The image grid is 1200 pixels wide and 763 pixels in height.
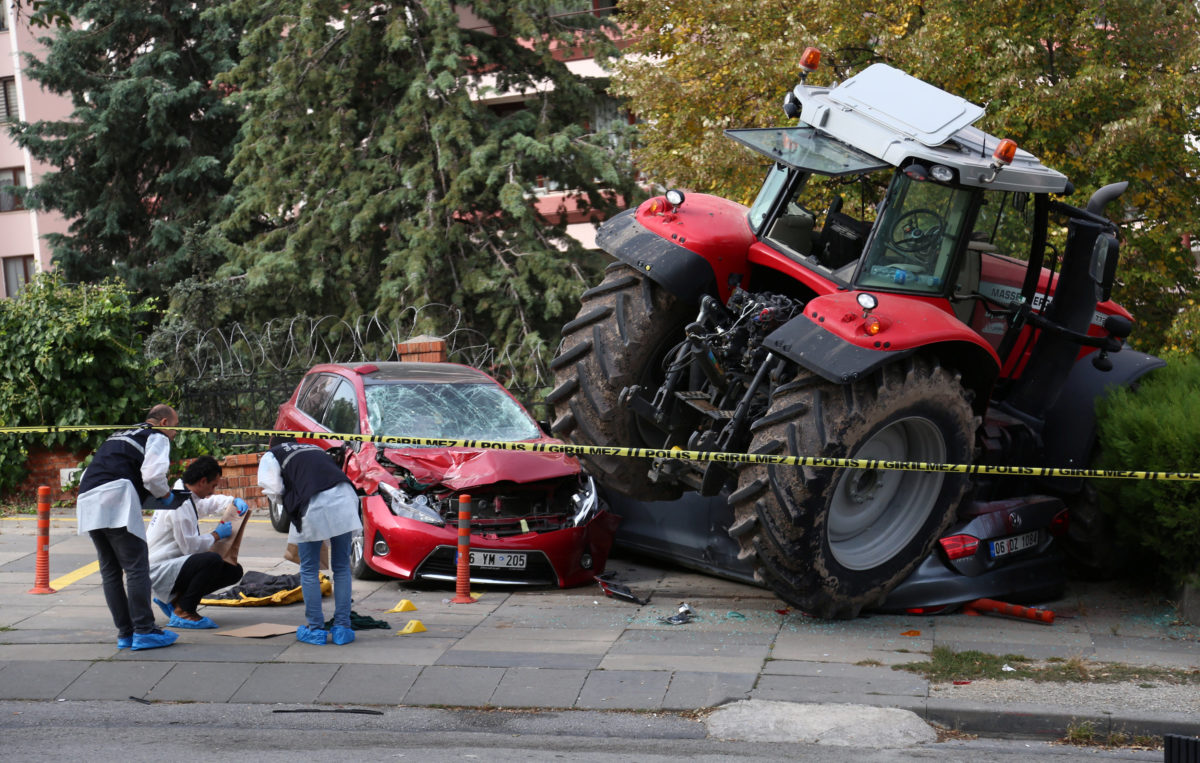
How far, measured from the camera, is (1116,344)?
8.81m

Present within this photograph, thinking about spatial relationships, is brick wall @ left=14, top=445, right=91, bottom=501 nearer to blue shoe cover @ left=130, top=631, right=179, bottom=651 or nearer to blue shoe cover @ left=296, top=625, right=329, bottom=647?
blue shoe cover @ left=130, top=631, right=179, bottom=651

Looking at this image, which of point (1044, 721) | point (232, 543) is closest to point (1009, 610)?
point (1044, 721)

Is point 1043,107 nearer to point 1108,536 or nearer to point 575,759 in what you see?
point 1108,536

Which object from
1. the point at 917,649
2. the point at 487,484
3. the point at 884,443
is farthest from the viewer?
the point at 487,484

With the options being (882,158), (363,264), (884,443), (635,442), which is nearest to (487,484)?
(635,442)

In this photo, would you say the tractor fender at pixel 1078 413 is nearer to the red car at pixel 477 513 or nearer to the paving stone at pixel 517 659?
the red car at pixel 477 513

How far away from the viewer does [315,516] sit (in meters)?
7.56

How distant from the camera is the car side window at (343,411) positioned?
1050cm

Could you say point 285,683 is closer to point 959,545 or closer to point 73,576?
point 73,576

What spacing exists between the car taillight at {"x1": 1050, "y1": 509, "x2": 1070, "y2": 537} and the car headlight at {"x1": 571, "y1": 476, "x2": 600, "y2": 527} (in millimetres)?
3192

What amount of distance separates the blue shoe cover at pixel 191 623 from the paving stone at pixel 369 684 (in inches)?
59.5

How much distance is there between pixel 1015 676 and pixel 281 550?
6.61 metres

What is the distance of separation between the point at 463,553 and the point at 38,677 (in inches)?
110

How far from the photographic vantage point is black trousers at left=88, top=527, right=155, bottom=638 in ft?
24.7
